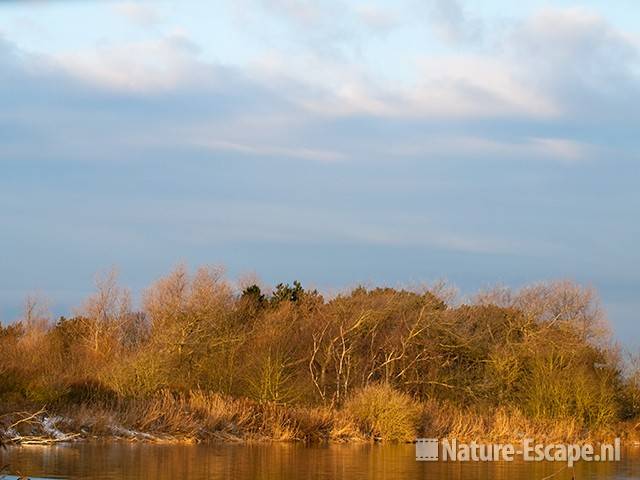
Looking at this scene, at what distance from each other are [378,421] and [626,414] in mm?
20269

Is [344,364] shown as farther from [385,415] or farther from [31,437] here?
[31,437]

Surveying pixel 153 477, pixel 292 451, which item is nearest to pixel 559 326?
pixel 292 451

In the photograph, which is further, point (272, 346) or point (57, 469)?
point (272, 346)

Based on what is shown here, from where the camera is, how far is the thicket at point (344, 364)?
42.0m

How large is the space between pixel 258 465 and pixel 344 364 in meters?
25.9

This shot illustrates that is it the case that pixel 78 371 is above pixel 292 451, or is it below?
above

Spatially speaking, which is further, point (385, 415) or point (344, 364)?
point (344, 364)

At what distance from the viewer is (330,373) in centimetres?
5519

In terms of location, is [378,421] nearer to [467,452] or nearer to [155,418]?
[467,452]

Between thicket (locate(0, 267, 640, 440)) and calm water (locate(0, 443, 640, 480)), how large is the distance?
14.9 feet

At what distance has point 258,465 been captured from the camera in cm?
2942

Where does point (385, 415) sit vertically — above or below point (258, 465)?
above

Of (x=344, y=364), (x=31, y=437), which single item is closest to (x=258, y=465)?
(x=31, y=437)

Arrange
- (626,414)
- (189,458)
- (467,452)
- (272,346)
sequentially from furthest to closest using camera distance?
(626,414)
(272,346)
(467,452)
(189,458)
